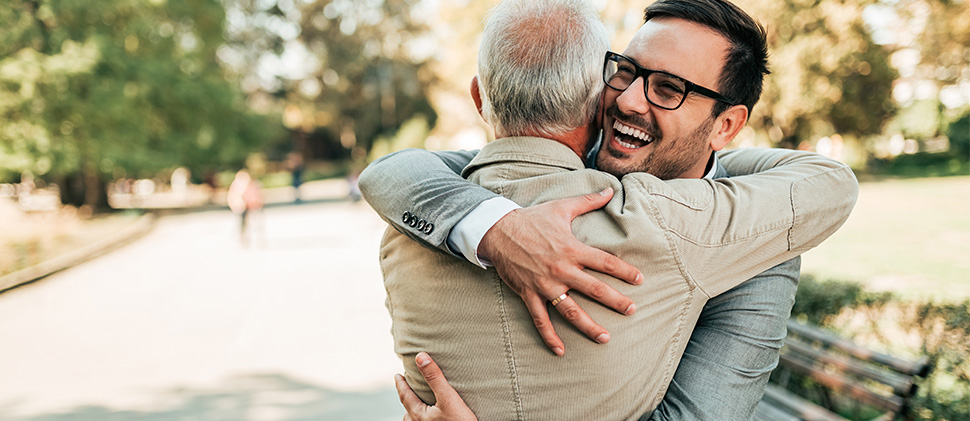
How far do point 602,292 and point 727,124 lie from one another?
2.64 feet

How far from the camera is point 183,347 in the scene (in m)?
7.26

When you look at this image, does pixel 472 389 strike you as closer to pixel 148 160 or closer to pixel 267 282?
pixel 267 282

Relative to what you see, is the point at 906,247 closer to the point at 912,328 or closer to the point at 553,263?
the point at 912,328

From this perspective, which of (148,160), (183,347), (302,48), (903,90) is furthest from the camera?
(302,48)

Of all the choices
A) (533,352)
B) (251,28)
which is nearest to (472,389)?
(533,352)

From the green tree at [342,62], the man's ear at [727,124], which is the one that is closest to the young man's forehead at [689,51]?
the man's ear at [727,124]

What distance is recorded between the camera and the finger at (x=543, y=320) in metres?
1.36

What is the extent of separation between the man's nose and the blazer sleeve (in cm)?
47

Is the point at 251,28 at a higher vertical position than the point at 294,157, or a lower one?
higher

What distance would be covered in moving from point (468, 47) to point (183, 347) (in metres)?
24.8

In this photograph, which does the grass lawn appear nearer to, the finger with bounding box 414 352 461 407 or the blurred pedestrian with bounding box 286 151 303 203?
the finger with bounding box 414 352 461 407

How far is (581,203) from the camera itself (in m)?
1.37

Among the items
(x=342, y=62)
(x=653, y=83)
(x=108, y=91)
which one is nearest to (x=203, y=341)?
(x=653, y=83)

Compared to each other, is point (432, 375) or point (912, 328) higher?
point (432, 375)
